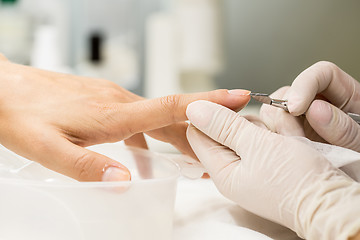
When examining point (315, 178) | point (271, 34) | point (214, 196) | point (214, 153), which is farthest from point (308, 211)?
point (271, 34)

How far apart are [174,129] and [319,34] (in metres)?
1.06

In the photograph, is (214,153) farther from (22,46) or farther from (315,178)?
(22,46)

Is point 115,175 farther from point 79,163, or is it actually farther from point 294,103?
point 294,103

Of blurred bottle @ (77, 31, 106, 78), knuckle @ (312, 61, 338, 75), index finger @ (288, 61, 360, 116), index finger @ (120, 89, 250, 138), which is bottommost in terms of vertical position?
blurred bottle @ (77, 31, 106, 78)

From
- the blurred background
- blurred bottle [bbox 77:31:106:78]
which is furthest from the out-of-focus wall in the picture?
blurred bottle [bbox 77:31:106:78]

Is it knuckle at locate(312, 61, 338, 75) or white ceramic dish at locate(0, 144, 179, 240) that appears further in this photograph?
knuckle at locate(312, 61, 338, 75)

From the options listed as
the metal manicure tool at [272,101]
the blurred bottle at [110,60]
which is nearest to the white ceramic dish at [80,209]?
the metal manicure tool at [272,101]

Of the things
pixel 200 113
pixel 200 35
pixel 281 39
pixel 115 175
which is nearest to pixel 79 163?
pixel 115 175

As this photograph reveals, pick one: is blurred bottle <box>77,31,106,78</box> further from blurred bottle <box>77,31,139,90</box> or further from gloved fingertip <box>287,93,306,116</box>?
gloved fingertip <box>287,93,306,116</box>

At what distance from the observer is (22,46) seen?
1.43m

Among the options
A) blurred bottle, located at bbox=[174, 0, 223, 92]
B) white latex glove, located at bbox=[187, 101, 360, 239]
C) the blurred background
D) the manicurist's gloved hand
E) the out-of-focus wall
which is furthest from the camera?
the out-of-focus wall

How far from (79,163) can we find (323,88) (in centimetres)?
37

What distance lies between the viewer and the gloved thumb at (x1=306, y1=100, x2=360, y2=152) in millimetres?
516

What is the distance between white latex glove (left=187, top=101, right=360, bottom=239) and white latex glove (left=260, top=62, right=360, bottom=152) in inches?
3.3
